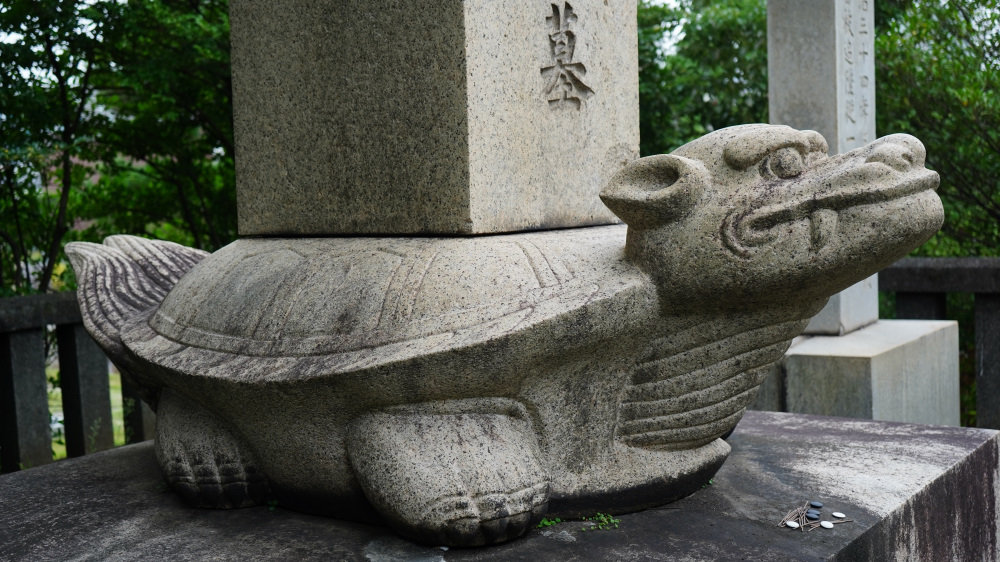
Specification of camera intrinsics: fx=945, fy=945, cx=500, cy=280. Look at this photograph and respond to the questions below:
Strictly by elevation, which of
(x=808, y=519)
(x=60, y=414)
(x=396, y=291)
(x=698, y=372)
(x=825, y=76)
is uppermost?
(x=825, y=76)

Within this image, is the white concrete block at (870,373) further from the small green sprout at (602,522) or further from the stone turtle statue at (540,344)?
the small green sprout at (602,522)

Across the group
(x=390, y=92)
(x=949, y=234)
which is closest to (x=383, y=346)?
(x=390, y=92)

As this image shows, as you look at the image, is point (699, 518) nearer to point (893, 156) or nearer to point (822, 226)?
point (822, 226)

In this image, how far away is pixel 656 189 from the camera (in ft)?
8.39

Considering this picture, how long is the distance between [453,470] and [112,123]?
4.92 meters

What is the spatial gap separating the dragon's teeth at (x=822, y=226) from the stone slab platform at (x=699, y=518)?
800mm

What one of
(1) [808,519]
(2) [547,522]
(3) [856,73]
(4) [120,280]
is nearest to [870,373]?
(3) [856,73]

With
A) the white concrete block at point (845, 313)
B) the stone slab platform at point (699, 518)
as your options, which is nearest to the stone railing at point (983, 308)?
the white concrete block at point (845, 313)

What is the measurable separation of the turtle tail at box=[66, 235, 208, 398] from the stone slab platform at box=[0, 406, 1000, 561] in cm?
50

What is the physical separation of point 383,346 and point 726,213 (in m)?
0.97

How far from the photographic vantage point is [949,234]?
759 centimetres

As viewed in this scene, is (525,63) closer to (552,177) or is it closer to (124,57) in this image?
(552,177)

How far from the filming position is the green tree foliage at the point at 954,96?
22.9ft

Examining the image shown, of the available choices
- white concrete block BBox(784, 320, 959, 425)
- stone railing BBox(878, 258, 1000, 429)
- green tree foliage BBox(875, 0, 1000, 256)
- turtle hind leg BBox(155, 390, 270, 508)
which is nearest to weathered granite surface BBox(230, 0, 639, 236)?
turtle hind leg BBox(155, 390, 270, 508)
